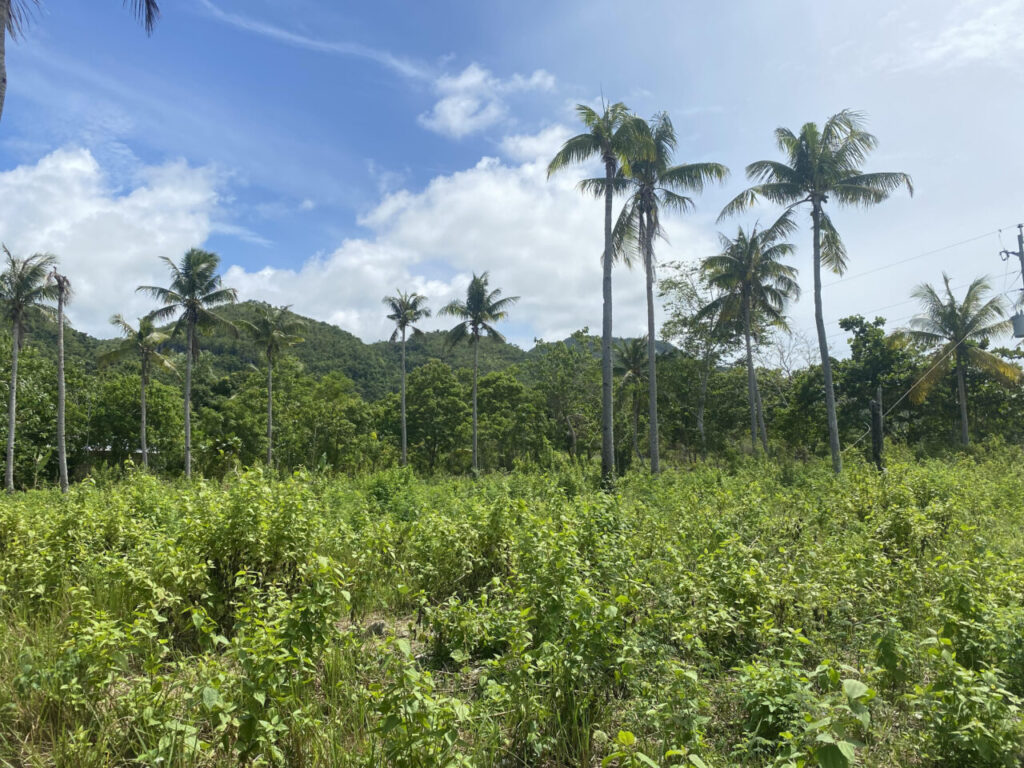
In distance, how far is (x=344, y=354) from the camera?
207ft

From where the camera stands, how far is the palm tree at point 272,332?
104 ft

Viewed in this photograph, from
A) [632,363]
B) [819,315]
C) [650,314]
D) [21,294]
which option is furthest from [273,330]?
[819,315]

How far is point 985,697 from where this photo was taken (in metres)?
2.45

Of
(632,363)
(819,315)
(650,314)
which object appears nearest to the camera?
(819,315)

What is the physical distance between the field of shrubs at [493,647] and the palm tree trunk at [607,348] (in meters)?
9.01

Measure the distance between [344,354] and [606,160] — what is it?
167ft

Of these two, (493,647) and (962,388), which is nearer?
(493,647)

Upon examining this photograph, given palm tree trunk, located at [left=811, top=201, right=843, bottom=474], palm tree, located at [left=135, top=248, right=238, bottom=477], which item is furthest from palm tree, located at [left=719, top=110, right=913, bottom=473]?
palm tree, located at [left=135, top=248, right=238, bottom=477]

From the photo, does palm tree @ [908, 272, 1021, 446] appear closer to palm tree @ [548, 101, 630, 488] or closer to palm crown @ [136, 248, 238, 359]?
palm tree @ [548, 101, 630, 488]

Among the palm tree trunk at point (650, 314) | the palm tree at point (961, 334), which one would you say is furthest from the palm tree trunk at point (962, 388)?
the palm tree trunk at point (650, 314)

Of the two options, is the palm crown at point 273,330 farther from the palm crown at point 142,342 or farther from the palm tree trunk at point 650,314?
the palm tree trunk at point 650,314

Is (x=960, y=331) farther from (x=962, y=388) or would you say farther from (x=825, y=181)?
(x=825, y=181)

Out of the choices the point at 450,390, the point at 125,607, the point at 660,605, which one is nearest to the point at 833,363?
the point at 450,390

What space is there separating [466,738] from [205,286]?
28.3 meters
